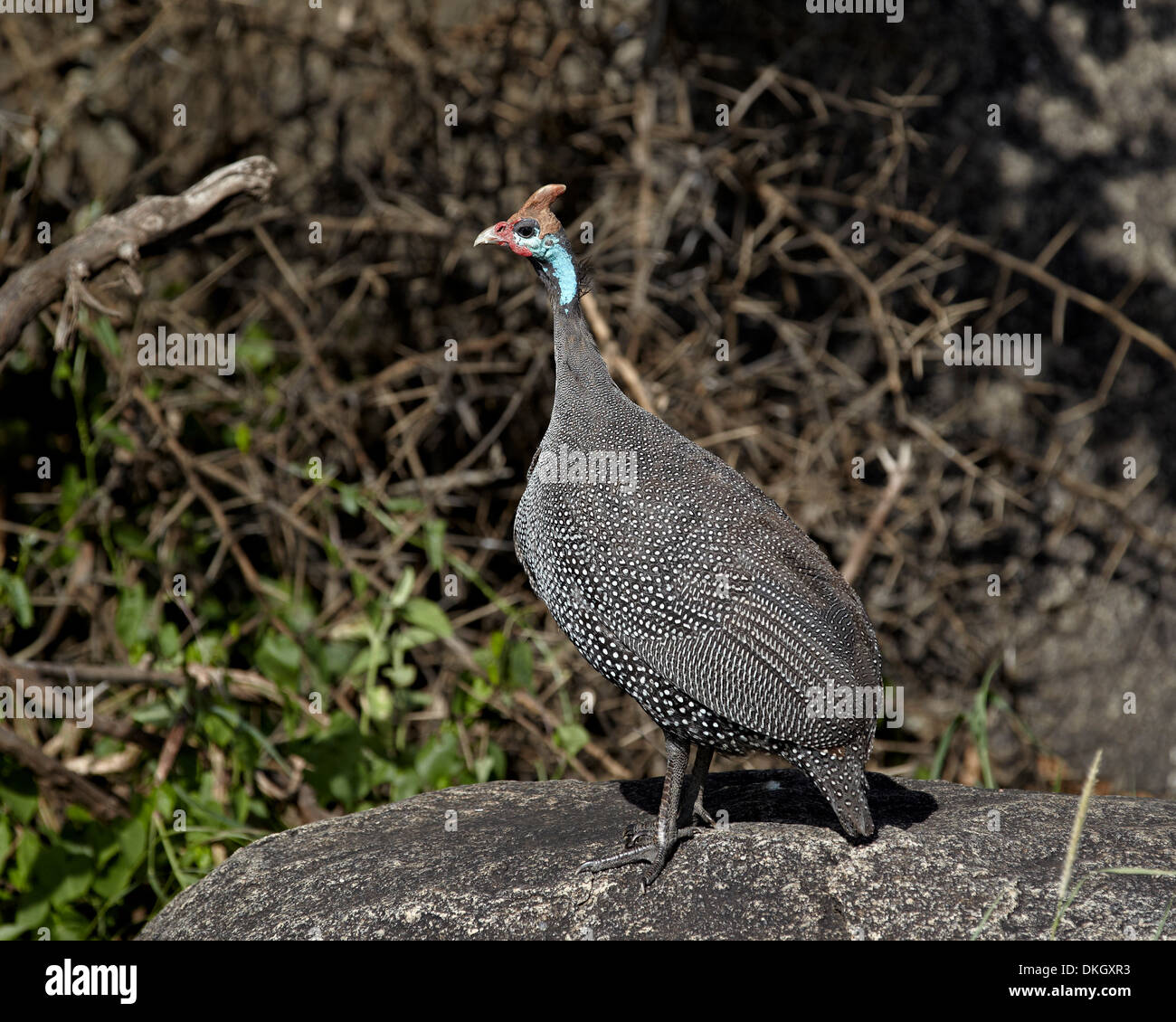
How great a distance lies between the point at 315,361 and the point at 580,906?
306 cm

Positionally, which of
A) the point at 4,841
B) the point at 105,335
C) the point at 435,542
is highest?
the point at 105,335

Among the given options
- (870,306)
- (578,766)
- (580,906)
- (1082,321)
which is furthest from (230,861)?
(1082,321)

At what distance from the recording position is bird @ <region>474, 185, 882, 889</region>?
3.23 meters

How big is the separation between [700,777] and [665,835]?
1.25 ft

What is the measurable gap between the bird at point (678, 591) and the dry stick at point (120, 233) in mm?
1135

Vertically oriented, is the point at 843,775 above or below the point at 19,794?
above

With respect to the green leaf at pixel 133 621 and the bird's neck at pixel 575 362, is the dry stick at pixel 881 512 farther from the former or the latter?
the green leaf at pixel 133 621

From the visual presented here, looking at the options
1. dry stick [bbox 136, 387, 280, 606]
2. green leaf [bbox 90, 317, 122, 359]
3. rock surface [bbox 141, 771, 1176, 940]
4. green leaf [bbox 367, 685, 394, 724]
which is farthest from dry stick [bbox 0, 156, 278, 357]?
rock surface [bbox 141, 771, 1176, 940]

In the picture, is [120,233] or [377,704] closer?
[120,233]

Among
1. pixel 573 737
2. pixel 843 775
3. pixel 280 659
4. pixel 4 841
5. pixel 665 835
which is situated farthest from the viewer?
pixel 573 737

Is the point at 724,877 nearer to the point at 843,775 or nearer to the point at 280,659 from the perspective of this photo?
the point at 843,775

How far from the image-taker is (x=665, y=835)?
3.37 metres

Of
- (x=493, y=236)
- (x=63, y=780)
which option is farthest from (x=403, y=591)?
(x=493, y=236)

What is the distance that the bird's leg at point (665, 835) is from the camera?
335cm
